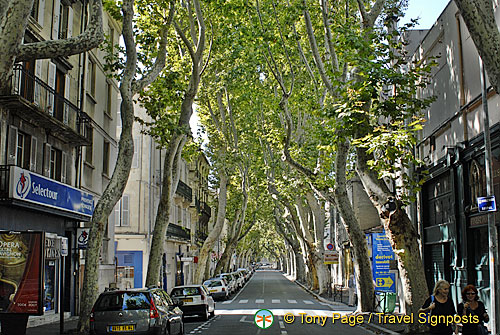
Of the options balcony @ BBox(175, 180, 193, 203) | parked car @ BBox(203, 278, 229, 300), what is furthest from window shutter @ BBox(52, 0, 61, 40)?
balcony @ BBox(175, 180, 193, 203)

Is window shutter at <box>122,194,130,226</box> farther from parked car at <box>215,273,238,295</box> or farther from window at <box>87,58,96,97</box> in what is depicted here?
window at <box>87,58,96,97</box>

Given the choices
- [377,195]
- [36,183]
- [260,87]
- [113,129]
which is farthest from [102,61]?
[377,195]

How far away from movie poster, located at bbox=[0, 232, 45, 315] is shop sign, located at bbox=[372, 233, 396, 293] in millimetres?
14040

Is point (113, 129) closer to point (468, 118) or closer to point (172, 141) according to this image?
point (172, 141)

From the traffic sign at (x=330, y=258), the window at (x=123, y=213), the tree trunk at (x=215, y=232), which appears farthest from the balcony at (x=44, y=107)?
the traffic sign at (x=330, y=258)

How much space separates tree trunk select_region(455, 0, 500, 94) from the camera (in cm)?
800

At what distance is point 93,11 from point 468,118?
1222 cm

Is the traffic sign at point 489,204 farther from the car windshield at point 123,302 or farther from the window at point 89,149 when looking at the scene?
the window at point 89,149

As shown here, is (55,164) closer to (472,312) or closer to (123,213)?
(123,213)

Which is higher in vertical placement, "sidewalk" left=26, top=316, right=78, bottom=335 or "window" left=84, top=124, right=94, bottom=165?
"window" left=84, top=124, right=94, bottom=165

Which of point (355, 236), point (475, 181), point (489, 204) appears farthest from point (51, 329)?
point (475, 181)

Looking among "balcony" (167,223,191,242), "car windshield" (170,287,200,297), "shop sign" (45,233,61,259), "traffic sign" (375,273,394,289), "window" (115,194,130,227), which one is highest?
"window" (115,194,130,227)

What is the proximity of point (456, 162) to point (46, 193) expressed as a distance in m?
12.9

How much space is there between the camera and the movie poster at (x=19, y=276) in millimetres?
13195
